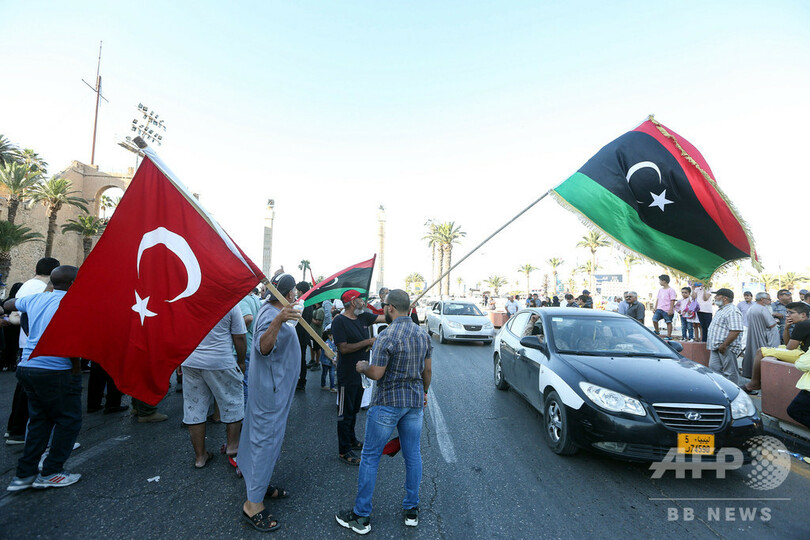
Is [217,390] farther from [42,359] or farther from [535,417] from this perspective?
[535,417]

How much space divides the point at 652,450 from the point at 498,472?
1422 mm

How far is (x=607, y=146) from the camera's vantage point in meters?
4.36

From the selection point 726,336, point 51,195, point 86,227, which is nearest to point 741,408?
point 726,336

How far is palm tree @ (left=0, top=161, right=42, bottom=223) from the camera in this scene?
24.9 metres

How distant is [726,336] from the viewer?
6.41 metres

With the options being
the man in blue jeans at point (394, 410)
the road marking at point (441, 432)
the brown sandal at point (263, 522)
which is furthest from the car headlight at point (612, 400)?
the brown sandal at point (263, 522)

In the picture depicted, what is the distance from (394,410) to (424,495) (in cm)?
109

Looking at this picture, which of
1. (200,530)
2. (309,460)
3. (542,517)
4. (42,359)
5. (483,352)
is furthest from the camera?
(483,352)

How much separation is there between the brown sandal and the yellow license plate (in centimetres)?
352

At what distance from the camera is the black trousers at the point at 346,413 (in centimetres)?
396

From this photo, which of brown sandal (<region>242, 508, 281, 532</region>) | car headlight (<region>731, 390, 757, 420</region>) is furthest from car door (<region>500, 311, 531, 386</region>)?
brown sandal (<region>242, 508, 281, 532</region>)

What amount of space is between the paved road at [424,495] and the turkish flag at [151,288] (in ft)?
3.72

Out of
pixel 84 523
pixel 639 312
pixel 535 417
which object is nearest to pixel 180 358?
pixel 84 523

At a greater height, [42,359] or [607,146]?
[607,146]
